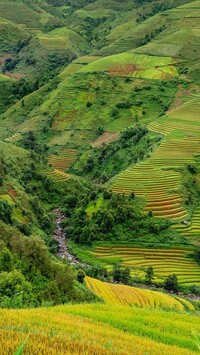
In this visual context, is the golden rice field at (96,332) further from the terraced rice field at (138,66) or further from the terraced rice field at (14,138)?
the terraced rice field at (138,66)

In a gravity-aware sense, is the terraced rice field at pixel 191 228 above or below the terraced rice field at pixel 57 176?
above

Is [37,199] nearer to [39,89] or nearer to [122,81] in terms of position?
[122,81]

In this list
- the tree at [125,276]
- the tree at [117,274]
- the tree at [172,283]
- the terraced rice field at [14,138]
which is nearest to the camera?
the tree at [172,283]

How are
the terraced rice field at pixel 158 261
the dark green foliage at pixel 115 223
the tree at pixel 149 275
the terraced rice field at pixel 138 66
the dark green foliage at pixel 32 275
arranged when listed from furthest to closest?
the terraced rice field at pixel 138 66 < the dark green foliage at pixel 115 223 < the terraced rice field at pixel 158 261 < the tree at pixel 149 275 < the dark green foliage at pixel 32 275

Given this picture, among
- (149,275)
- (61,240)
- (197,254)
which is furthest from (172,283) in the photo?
(61,240)

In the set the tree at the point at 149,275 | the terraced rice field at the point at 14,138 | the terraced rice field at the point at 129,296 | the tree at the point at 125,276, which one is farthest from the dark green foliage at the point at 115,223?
the terraced rice field at the point at 14,138

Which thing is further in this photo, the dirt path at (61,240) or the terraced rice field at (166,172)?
the terraced rice field at (166,172)
